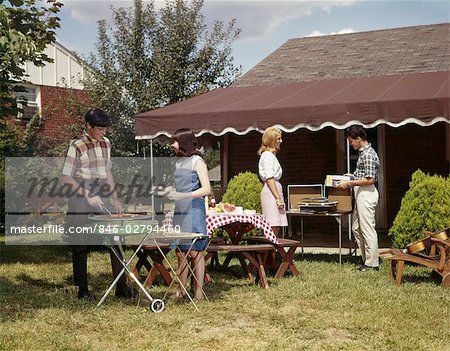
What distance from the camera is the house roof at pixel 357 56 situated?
14.2 metres

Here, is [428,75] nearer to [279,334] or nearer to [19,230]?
[279,334]

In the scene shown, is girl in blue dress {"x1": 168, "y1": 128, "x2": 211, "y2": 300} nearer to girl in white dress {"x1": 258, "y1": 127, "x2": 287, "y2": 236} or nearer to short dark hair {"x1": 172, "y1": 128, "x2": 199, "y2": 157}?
short dark hair {"x1": 172, "y1": 128, "x2": 199, "y2": 157}

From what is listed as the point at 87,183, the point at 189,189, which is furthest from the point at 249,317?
the point at 87,183

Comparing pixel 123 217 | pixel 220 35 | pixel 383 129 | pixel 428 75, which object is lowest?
pixel 123 217

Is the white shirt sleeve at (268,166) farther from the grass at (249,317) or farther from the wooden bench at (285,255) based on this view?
the grass at (249,317)

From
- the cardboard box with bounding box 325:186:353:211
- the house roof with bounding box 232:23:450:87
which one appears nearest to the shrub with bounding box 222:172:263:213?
the cardboard box with bounding box 325:186:353:211

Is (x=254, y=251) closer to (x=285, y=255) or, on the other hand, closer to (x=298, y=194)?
(x=285, y=255)

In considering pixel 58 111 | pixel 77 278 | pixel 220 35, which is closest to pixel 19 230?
pixel 58 111

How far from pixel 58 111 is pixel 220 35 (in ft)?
21.2

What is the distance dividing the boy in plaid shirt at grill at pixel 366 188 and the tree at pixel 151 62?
11.6 m

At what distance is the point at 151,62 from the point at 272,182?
12531 millimetres

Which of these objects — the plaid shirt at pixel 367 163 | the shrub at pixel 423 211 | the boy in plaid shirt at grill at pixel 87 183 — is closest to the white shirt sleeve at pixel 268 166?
the plaid shirt at pixel 367 163

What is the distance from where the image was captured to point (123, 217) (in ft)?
21.0

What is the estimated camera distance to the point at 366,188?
8.78m
